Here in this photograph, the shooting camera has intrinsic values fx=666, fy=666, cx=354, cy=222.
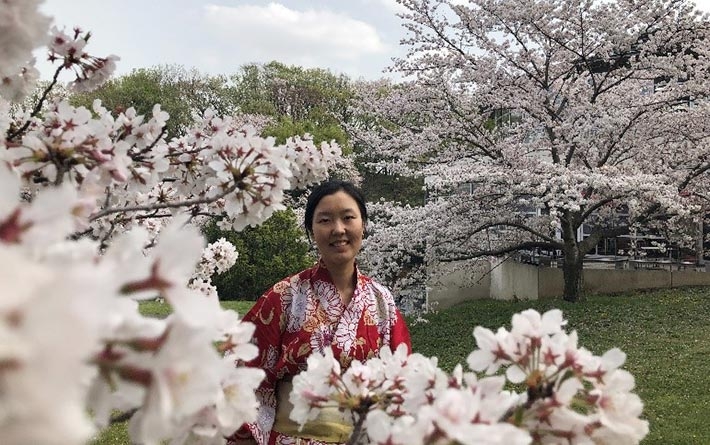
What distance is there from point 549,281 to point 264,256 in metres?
5.72

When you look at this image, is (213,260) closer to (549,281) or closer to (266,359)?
(266,359)

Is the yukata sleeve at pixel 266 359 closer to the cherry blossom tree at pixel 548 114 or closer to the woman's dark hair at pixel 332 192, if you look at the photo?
the woman's dark hair at pixel 332 192

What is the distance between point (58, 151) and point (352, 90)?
998 inches

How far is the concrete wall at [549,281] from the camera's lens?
12.3 meters

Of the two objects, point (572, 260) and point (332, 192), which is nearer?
point (332, 192)

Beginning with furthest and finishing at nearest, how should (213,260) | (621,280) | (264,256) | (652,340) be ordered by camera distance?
(264,256) → (621,280) → (652,340) → (213,260)

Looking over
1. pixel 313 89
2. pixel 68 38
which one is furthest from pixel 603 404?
pixel 313 89

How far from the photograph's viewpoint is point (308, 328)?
220cm

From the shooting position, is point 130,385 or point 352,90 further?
point 352,90

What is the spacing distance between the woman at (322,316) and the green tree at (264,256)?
11289mm

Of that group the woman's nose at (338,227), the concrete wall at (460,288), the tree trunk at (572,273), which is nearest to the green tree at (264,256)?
the concrete wall at (460,288)

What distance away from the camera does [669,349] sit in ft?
24.5

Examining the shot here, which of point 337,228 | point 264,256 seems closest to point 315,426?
point 337,228

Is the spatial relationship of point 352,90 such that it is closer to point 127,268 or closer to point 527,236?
point 527,236
